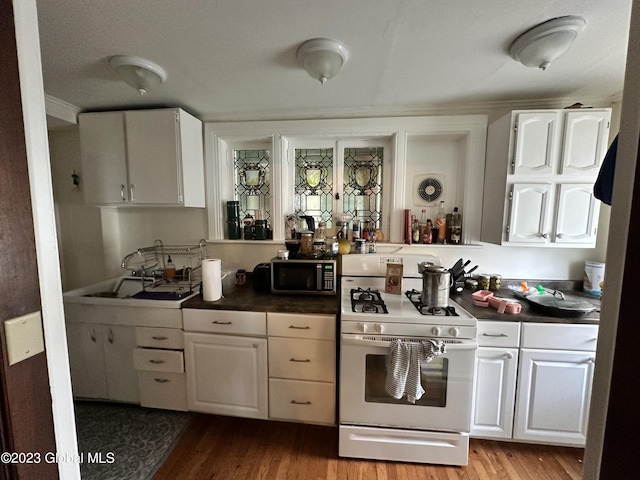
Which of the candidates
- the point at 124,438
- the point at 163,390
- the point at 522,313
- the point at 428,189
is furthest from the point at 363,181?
the point at 124,438

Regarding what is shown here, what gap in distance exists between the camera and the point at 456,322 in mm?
1438

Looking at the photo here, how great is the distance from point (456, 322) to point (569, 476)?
1.13m

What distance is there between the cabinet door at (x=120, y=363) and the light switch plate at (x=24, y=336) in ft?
4.63

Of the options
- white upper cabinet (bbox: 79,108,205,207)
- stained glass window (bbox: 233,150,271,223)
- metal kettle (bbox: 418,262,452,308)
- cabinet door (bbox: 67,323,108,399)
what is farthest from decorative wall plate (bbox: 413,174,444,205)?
cabinet door (bbox: 67,323,108,399)

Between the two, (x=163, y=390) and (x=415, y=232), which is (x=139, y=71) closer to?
(x=163, y=390)

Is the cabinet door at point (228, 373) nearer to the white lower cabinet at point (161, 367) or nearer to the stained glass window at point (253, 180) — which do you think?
the white lower cabinet at point (161, 367)

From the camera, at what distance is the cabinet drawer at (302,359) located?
163 centimetres

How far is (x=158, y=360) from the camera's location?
5.71 feet

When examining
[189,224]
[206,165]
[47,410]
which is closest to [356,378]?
[47,410]

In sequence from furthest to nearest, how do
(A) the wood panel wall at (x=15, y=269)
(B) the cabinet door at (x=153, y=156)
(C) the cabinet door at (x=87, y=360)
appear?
(B) the cabinet door at (x=153, y=156) < (C) the cabinet door at (x=87, y=360) < (A) the wood panel wall at (x=15, y=269)

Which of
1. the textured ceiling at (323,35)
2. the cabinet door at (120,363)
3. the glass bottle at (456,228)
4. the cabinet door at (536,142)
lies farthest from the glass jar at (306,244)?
the cabinet door at (536,142)

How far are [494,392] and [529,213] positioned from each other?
4.12ft

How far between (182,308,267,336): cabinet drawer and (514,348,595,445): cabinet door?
167cm

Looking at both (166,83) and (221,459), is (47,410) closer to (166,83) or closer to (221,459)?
(221,459)
